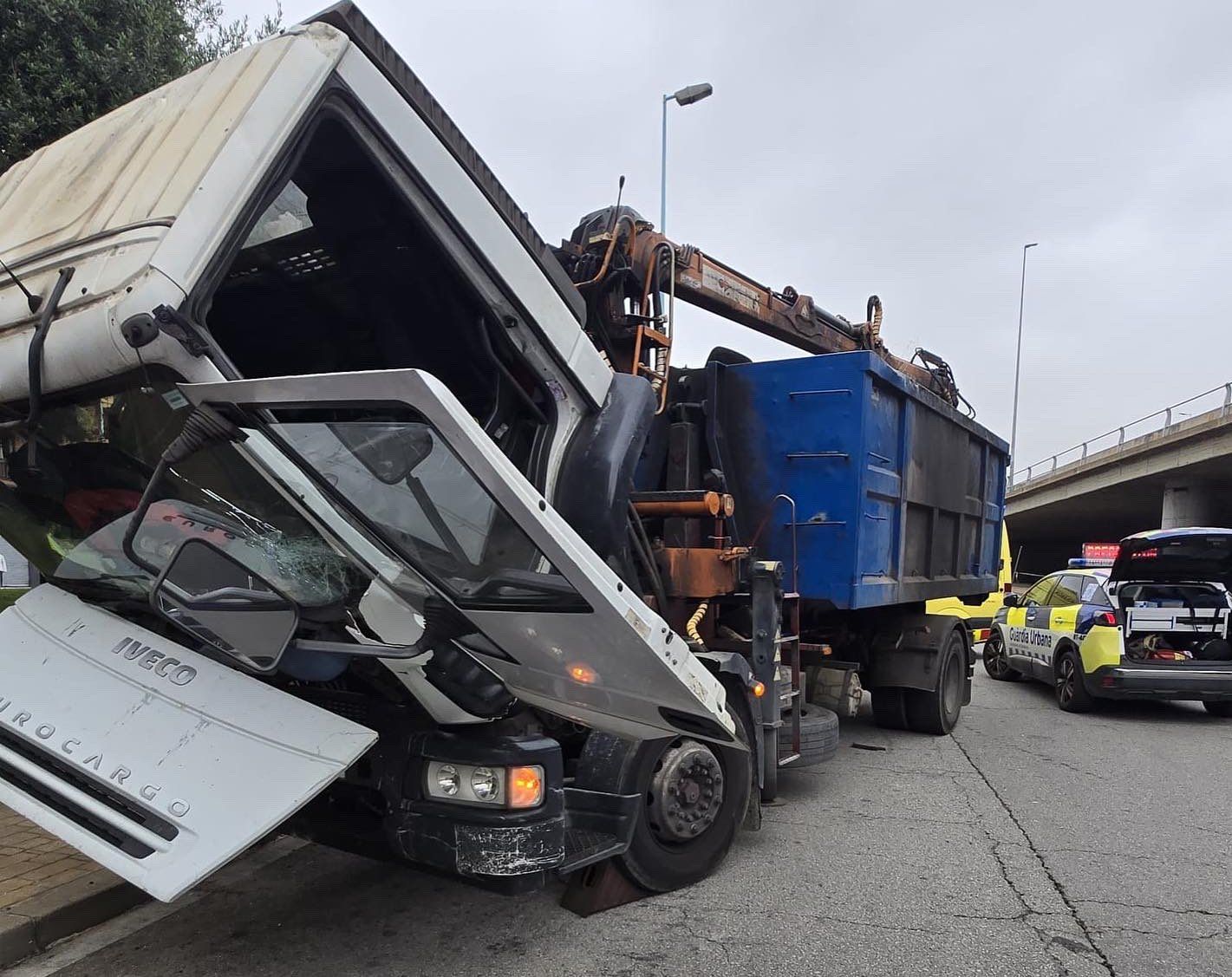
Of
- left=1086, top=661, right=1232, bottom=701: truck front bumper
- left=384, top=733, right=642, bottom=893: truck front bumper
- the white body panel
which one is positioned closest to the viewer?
the white body panel

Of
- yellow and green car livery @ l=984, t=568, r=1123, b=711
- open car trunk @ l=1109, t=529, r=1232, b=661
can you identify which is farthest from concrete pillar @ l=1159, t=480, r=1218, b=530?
open car trunk @ l=1109, t=529, r=1232, b=661

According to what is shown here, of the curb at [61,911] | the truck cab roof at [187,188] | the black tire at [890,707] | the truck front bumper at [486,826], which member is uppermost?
the truck cab roof at [187,188]

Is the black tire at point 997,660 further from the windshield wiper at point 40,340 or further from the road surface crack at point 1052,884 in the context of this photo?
the windshield wiper at point 40,340

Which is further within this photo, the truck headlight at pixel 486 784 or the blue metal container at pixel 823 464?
the blue metal container at pixel 823 464

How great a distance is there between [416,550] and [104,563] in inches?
58.0

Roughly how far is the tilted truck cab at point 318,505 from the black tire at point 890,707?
448cm

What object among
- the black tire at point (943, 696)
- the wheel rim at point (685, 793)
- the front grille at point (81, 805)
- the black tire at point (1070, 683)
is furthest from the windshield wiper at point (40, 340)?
the black tire at point (1070, 683)

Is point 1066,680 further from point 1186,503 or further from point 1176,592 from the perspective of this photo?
point 1186,503

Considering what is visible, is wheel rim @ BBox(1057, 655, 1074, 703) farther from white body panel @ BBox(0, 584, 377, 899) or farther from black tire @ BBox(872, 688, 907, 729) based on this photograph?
white body panel @ BBox(0, 584, 377, 899)

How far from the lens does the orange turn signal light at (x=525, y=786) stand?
3.07 meters

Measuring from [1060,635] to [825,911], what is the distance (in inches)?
279

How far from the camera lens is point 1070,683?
9.68 metres

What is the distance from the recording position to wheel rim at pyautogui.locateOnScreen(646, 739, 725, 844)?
401 cm

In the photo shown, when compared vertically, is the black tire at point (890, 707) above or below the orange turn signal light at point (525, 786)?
below
